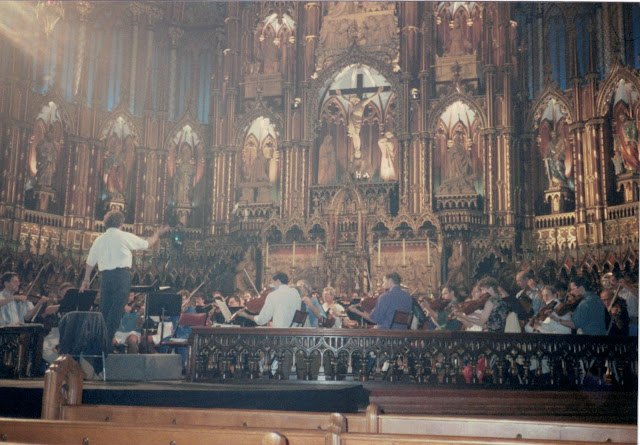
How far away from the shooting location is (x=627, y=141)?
14.2 m

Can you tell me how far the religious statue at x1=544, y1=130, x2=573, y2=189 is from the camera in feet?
49.7

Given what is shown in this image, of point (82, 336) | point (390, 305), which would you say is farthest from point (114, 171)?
point (390, 305)

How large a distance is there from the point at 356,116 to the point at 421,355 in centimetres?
950

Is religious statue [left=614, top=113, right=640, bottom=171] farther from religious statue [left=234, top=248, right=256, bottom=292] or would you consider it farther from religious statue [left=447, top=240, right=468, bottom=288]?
religious statue [left=234, top=248, right=256, bottom=292]

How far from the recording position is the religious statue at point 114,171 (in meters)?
16.6

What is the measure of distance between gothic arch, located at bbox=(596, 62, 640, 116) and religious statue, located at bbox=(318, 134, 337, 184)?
20.4ft

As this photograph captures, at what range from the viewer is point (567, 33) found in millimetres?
15641

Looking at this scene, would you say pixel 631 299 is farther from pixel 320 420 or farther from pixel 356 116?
pixel 320 420

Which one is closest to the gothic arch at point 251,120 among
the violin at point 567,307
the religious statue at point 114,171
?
the religious statue at point 114,171

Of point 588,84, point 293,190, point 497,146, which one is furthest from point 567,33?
point 293,190

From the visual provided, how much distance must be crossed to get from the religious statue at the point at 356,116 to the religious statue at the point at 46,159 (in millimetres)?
7161

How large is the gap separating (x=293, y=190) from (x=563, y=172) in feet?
20.9

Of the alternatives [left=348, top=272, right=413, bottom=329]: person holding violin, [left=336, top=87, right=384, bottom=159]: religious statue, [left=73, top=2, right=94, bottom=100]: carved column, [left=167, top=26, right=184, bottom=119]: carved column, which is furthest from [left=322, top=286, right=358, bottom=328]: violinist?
[left=73, top=2, right=94, bottom=100]: carved column

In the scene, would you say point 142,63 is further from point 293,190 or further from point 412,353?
point 412,353
